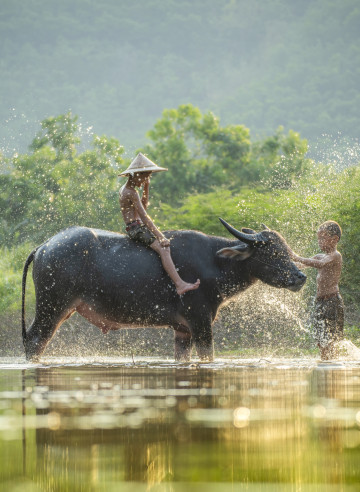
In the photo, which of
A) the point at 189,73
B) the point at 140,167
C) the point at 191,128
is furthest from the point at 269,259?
the point at 189,73

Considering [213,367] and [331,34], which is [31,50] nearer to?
[331,34]

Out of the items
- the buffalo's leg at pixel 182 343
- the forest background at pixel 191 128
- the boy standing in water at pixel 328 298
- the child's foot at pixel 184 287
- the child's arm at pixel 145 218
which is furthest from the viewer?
the forest background at pixel 191 128

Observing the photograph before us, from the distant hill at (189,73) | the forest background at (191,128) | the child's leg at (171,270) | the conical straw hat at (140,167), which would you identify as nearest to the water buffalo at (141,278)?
the child's leg at (171,270)

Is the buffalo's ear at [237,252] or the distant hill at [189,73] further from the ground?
the distant hill at [189,73]

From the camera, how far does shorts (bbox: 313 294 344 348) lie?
8898 millimetres

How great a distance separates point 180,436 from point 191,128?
4138cm

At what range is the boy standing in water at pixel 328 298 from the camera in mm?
8875

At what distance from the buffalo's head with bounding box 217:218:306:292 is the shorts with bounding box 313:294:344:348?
0.66m

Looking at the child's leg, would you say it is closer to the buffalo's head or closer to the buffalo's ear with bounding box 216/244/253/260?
the buffalo's ear with bounding box 216/244/253/260

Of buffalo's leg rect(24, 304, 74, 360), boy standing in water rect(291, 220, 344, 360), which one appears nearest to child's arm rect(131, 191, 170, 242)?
buffalo's leg rect(24, 304, 74, 360)

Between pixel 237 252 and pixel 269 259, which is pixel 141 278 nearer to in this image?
pixel 237 252

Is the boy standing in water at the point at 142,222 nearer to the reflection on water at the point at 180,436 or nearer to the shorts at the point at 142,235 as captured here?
the shorts at the point at 142,235

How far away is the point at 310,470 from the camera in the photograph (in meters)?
2.35

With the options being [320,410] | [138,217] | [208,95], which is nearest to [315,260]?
[138,217]
